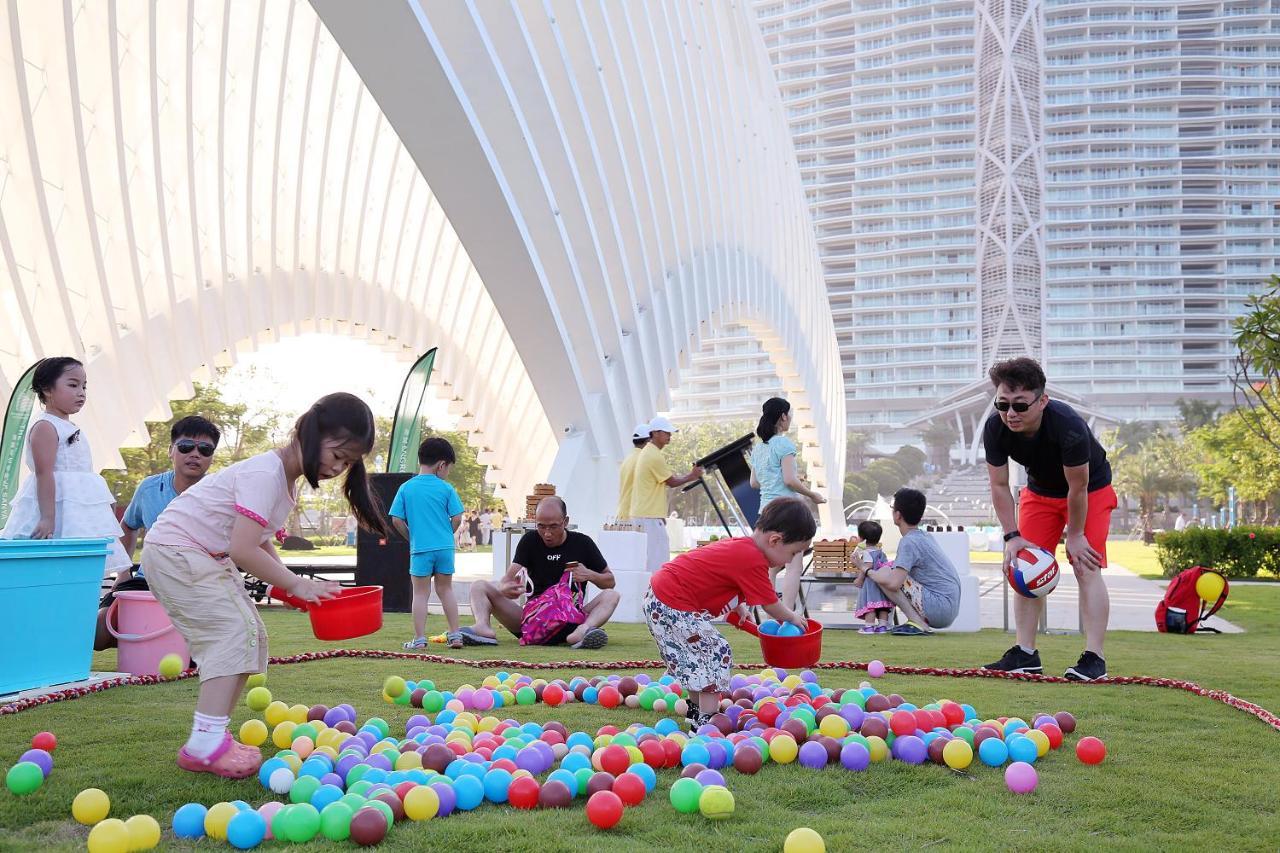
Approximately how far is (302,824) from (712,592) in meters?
2.19

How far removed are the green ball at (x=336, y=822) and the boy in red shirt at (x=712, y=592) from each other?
183cm

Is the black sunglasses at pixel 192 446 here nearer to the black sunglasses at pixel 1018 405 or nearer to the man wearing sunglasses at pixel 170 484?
the man wearing sunglasses at pixel 170 484

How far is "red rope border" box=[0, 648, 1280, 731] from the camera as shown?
16.3ft

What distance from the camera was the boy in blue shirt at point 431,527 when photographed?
7934 mm

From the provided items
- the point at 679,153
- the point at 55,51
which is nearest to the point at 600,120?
the point at 679,153

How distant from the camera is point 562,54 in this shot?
14617 millimetres

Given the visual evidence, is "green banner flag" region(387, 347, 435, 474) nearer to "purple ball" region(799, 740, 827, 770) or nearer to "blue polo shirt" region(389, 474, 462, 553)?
"blue polo shirt" region(389, 474, 462, 553)

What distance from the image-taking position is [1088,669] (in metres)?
5.84

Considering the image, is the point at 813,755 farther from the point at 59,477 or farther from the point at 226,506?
the point at 59,477

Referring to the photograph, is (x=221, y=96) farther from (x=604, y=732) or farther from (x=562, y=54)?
(x=604, y=732)

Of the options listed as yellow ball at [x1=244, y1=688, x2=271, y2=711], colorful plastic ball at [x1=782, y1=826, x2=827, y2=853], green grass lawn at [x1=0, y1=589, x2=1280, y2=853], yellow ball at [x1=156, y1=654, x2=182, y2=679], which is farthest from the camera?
yellow ball at [x1=156, y1=654, x2=182, y2=679]

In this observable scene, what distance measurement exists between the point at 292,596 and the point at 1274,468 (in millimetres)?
37768

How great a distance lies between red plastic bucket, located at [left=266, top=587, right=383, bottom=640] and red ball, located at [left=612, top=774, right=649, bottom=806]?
1.34 metres

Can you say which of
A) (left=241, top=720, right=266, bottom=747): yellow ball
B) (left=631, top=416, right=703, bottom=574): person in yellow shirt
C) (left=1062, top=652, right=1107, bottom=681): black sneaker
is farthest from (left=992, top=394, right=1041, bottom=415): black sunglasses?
(left=631, top=416, right=703, bottom=574): person in yellow shirt
